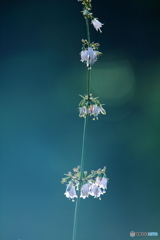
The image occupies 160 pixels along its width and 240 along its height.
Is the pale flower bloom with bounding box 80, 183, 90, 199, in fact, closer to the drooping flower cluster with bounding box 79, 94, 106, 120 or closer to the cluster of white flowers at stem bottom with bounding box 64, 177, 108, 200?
the cluster of white flowers at stem bottom with bounding box 64, 177, 108, 200

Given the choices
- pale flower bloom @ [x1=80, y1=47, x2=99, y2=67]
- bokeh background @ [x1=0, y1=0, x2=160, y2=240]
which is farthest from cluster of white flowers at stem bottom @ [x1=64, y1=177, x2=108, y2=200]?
bokeh background @ [x1=0, y1=0, x2=160, y2=240]

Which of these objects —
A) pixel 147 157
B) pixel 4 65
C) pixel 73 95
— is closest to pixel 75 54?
pixel 73 95

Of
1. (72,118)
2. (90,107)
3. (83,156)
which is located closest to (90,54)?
(90,107)

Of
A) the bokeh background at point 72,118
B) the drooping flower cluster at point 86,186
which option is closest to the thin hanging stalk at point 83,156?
the drooping flower cluster at point 86,186

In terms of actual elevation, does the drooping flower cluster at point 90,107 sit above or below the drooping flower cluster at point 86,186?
above

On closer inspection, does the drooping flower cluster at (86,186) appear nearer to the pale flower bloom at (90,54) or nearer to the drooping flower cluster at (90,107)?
the drooping flower cluster at (90,107)

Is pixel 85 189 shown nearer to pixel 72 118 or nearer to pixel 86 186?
pixel 86 186

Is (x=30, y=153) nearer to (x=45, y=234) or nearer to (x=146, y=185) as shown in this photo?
(x=45, y=234)

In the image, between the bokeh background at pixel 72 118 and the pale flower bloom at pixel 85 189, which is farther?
the bokeh background at pixel 72 118
